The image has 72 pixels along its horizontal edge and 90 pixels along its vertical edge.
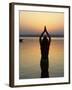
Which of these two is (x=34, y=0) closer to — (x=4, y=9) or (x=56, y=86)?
(x=4, y=9)

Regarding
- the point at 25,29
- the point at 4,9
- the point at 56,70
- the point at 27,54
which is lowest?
the point at 56,70

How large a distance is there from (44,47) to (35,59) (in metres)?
0.13

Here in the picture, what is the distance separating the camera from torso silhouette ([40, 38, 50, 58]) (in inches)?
79.0

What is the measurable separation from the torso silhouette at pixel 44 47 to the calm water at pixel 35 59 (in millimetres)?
30

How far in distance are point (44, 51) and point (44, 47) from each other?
3cm

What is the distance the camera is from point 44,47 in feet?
6.61

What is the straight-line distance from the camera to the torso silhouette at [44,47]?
6.59 feet

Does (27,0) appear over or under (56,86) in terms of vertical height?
over

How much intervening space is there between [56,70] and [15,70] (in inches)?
14.0

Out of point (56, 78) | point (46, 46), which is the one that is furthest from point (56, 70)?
point (46, 46)

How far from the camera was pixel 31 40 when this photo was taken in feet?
6.47

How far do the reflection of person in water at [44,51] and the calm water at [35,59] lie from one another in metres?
0.03

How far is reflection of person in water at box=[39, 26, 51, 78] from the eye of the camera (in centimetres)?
201
